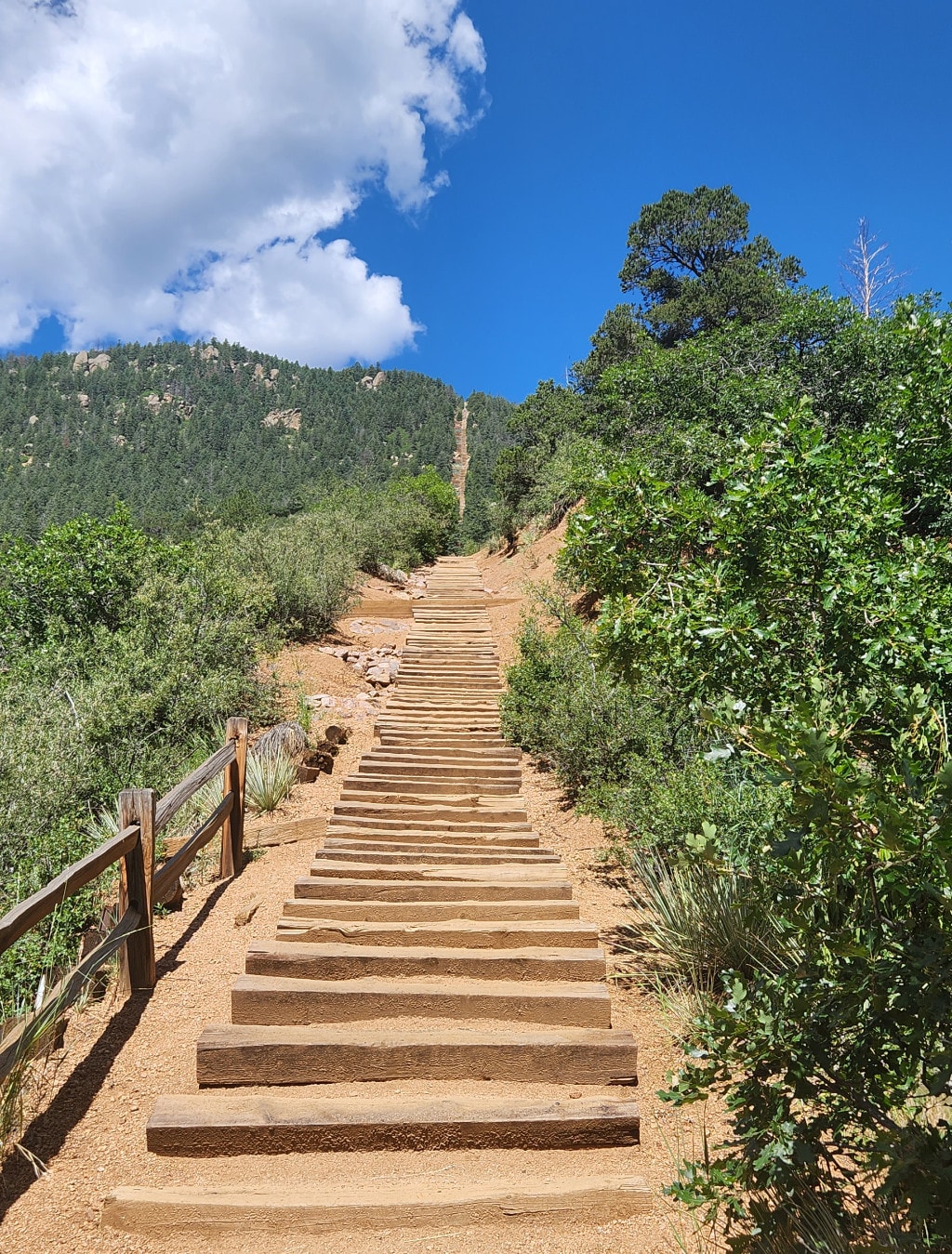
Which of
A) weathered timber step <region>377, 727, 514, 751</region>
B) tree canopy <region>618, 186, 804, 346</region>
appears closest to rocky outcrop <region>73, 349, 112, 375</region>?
tree canopy <region>618, 186, 804, 346</region>

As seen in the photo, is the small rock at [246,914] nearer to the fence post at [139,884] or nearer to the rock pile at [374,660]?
the fence post at [139,884]

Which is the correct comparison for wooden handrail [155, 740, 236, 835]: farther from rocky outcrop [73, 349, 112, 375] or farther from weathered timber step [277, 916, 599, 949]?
rocky outcrop [73, 349, 112, 375]

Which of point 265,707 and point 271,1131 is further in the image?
point 265,707

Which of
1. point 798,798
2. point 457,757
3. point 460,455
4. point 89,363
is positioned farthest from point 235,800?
point 89,363

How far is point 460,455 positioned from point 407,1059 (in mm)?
124030

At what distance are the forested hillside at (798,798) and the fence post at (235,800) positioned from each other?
3.19m

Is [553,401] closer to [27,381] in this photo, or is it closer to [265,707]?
[265,707]

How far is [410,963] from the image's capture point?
12.8 feet

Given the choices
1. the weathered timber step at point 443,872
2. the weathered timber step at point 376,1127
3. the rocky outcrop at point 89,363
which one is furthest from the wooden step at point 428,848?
the rocky outcrop at point 89,363

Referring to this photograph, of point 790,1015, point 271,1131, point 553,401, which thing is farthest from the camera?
point 553,401

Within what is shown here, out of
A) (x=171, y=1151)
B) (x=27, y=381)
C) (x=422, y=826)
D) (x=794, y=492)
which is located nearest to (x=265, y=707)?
(x=422, y=826)

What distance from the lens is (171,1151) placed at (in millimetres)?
2887

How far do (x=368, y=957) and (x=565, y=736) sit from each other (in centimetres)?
421

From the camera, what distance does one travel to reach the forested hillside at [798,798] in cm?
164
